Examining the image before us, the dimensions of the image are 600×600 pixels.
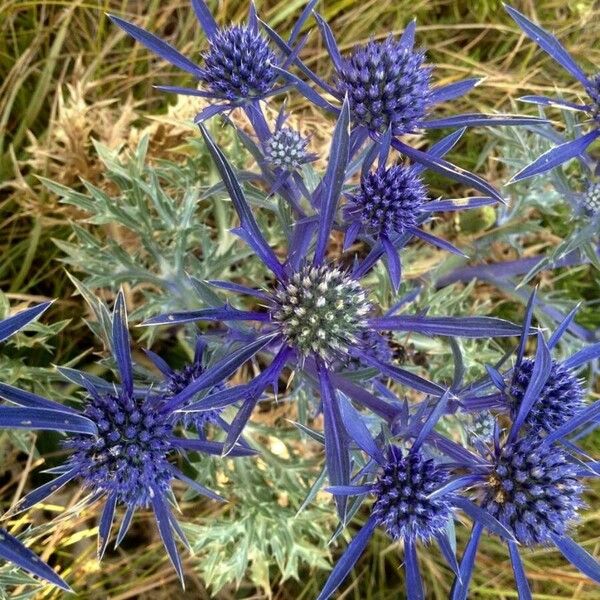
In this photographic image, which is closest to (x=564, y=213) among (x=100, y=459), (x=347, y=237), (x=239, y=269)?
(x=239, y=269)

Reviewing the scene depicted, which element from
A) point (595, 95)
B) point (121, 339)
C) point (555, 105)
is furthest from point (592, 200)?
point (121, 339)

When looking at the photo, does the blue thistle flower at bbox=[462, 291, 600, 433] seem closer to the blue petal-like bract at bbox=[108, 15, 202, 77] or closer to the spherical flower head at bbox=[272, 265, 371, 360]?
the spherical flower head at bbox=[272, 265, 371, 360]

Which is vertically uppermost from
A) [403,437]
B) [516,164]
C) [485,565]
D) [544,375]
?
[516,164]

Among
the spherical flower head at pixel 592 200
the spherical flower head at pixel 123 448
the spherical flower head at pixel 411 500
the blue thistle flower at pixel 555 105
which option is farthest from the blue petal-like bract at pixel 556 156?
the spherical flower head at pixel 123 448

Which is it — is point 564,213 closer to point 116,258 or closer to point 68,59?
point 116,258

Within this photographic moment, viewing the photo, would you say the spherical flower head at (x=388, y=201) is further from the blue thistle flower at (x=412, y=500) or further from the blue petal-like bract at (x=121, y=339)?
the blue petal-like bract at (x=121, y=339)

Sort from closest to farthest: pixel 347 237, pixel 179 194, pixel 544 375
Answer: pixel 544 375, pixel 347 237, pixel 179 194

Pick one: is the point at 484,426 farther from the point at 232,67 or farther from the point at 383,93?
the point at 232,67
